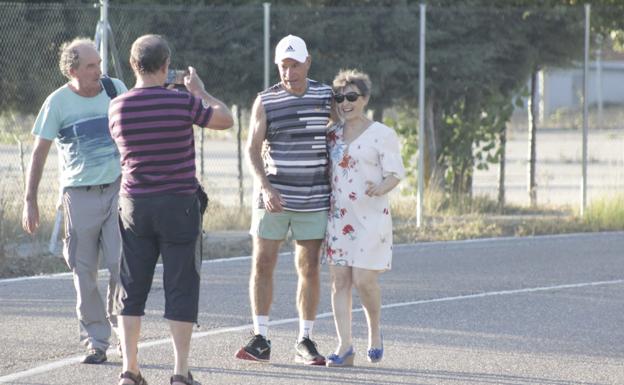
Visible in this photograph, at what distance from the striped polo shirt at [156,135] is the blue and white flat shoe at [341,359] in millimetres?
1492

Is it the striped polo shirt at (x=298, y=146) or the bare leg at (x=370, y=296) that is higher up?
the striped polo shirt at (x=298, y=146)

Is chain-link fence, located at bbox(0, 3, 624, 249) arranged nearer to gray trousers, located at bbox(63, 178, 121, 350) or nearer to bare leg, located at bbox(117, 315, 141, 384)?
gray trousers, located at bbox(63, 178, 121, 350)

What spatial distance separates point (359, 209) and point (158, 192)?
1.47 m

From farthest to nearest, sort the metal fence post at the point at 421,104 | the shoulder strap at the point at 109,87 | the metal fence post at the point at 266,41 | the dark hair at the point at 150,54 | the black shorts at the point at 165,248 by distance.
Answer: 1. the metal fence post at the point at 421,104
2. the metal fence post at the point at 266,41
3. the shoulder strap at the point at 109,87
4. the black shorts at the point at 165,248
5. the dark hair at the point at 150,54

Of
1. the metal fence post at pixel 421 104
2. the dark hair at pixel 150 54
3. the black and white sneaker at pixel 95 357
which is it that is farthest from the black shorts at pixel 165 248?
the metal fence post at pixel 421 104

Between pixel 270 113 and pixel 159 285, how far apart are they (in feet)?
11.1

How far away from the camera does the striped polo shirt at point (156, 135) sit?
6.71m

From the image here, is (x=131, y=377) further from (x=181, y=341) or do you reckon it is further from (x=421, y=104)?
(x=421, y=104)

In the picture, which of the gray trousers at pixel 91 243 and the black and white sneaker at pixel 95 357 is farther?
the gray trousers at pixel 91 243

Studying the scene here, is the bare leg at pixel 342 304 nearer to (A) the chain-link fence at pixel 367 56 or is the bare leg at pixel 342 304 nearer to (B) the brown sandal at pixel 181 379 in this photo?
(B) the brown sandal at pixel 181 379

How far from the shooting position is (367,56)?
15336 mm

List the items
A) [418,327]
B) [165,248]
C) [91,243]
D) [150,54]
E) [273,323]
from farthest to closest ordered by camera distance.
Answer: [273,323]
[418,327]
[91,243]
[165,248]
[150,54]

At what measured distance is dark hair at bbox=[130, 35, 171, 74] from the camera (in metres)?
6.69

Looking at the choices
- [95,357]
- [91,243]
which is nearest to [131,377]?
[95,357]
